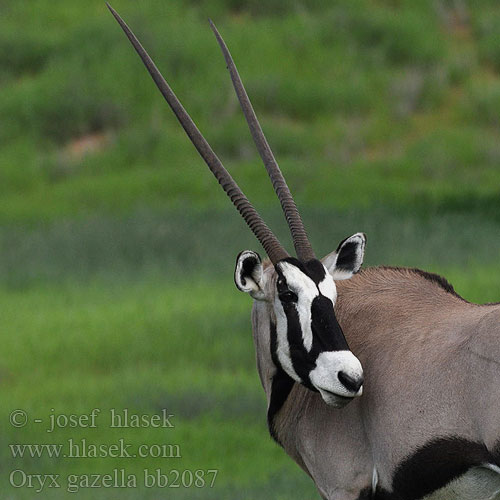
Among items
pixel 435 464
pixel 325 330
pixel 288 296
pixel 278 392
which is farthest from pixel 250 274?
pixel 435 464

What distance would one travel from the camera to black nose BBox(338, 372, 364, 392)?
4918mm

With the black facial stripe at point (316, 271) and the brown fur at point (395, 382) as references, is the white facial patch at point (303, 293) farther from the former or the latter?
the brown fur at point (395, 382)

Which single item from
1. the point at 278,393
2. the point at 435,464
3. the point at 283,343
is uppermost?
the point at 283,343

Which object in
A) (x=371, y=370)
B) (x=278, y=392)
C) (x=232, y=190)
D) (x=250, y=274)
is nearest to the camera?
(x=371, y=370)

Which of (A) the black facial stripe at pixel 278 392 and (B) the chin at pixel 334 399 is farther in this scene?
(A) the black facial stripe at pixel 278 392

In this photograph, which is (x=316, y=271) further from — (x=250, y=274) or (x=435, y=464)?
(x=435, y=464)

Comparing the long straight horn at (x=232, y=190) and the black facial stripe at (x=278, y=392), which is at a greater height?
the long straight horn at (x=232, y=190)

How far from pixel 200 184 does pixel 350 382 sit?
1671 cm

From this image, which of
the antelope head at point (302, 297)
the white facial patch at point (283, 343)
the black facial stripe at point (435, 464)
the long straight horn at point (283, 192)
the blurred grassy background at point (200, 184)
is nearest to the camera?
the black facial stripe at point (435, 464)

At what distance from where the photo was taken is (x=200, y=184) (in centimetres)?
2150

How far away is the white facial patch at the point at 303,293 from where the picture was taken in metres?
5.14

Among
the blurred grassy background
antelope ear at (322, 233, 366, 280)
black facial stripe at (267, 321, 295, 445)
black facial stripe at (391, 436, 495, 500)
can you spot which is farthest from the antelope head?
the blurred grassy background

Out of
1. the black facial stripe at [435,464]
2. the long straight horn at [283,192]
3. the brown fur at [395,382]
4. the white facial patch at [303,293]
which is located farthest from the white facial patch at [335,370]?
the long straight horn at [283,192]

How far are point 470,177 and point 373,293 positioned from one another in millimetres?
16801
